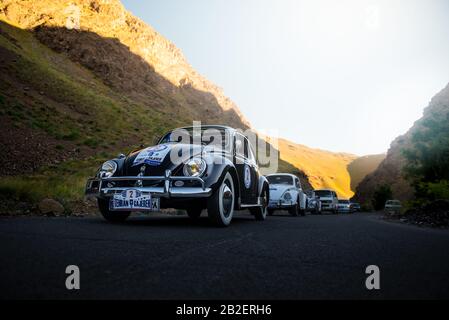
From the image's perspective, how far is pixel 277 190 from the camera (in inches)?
594

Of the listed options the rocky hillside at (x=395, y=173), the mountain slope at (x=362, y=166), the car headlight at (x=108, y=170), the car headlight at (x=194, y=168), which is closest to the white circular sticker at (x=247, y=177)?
the car headlight at (x=194, y=168)

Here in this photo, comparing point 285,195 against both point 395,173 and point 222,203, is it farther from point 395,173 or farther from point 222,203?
point 395,173

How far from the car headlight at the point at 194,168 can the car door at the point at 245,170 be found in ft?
4.81

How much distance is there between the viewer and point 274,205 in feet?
49.0

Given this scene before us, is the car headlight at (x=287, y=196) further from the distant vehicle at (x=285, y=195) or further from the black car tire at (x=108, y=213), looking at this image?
the black car tire at (x=108, y=213)

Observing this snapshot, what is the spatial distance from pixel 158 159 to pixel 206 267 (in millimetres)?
3419

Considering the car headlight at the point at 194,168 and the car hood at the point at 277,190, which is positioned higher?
the car headlight at the point at 194,168

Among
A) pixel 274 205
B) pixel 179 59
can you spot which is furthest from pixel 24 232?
pixel 179 59

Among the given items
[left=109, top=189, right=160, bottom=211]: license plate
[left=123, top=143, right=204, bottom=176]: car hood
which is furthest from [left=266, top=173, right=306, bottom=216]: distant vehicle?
[left=109, top=189, right=160, bottom=211]: license plate

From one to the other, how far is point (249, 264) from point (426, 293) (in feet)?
3.89

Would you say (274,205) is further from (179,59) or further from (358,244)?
(179,59)

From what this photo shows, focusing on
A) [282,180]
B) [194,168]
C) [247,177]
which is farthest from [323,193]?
[194,168]

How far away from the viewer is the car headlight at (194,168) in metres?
5.67

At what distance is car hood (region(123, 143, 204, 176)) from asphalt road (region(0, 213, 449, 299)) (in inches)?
65.6
